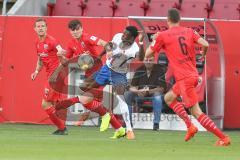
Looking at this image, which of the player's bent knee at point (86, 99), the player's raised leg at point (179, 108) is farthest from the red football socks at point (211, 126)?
the player's bent knee at point (86, 99)

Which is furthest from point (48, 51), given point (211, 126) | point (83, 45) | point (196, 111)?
point (211, 126)

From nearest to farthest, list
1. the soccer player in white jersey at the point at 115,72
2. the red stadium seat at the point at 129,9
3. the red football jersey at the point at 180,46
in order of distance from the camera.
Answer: the red football jersey at the point at 180,46, the soccer player in white jersey at the point at 115,72, the red stadium seat at the point at 129,9

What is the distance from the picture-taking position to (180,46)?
13109mm

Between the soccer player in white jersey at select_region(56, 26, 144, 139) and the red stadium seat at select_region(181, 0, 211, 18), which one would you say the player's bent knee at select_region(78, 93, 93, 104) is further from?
the red stadium seat at select_region(181, 0, 211, 18)

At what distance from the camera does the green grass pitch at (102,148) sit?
10.7m

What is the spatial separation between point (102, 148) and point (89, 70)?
4.41 metres

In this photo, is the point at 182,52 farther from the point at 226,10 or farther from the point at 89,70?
the point at 226,10

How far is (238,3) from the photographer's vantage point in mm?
21391

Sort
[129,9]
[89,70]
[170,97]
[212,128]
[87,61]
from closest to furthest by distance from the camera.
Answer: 1. [212,128]
2. [170,97]
3. [89,70]
4. [87,61]
5. [129,9]

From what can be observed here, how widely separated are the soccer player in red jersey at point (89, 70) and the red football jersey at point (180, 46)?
6.40 ft

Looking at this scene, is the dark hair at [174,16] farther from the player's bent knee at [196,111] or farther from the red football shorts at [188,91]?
the player's bent knee at [196,111]

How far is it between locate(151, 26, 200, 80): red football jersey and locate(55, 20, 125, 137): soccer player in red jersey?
1.95 meters

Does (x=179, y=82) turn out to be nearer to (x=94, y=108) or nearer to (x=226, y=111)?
(x=94, y=108)

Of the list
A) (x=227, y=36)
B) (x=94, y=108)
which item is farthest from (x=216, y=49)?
(x=94, y=108)
